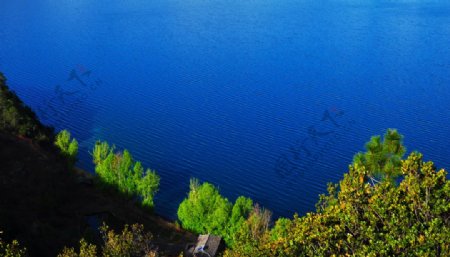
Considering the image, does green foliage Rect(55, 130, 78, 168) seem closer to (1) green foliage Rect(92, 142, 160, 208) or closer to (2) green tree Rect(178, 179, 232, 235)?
(1) green foliage Rect(92, 142, 160, 208)

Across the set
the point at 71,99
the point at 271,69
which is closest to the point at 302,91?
the point at 271,69

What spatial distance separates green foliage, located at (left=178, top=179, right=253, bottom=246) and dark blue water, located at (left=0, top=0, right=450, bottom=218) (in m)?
5.32

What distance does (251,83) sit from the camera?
60594 mm

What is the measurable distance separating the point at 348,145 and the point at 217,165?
13065 mm

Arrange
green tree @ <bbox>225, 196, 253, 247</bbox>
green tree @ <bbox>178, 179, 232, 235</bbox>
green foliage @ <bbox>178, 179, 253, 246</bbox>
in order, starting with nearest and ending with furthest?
1. green tree @ <bbox>225, 196, 253, 247</bbox>
2. green foliage @ <bbox>178, 179, 253, 246</bbox>
3. green tree @ <bbox>178, 179, 232, 235</bbox>

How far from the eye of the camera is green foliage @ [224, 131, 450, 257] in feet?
42.0

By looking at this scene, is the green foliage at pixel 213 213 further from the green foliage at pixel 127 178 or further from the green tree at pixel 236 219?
the green foliage at pixel 127 178

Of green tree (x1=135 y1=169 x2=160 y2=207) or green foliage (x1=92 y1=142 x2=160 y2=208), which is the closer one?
green tree (x1=135 y1=169 x2=160 y2=207)

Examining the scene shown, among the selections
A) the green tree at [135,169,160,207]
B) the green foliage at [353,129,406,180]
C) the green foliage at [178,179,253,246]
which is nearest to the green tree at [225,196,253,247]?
the green foliage at [178,179,253,246]

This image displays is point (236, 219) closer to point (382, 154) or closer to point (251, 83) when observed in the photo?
point (382, 154)

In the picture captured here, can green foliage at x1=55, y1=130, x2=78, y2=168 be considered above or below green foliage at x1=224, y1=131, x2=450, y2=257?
above

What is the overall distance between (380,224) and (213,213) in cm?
1825

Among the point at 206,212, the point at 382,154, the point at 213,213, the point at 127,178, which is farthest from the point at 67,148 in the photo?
the point at 382,154

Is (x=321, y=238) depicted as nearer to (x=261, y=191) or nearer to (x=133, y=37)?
(x=261, y=191)
